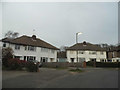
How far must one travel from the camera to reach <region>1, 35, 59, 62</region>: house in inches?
1469

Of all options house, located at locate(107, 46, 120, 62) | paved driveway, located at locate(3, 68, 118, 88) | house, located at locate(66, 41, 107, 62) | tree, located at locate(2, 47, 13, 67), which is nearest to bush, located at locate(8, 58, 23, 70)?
tree, located at locate(2, 47, 13, 67)

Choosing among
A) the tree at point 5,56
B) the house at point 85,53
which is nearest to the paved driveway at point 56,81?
the tree at point 5,56

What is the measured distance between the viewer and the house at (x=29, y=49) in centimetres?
3731

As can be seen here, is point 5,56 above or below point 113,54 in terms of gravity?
above

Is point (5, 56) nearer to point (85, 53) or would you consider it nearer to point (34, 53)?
point (34, 53)

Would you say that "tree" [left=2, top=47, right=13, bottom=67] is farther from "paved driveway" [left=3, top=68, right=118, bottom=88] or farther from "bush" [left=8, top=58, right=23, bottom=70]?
"paved driveway" [left=3, top=68, right=118, bottom=88]

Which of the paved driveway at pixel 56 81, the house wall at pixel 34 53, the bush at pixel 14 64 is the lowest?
the paved driveway at pixel 56 81

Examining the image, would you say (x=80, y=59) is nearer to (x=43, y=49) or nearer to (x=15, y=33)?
(x=43, y=49)

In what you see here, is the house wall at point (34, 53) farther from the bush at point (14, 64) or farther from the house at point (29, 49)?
the bush at point (14, 64)

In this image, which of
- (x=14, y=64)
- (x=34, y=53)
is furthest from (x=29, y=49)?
(x=14, y=64)

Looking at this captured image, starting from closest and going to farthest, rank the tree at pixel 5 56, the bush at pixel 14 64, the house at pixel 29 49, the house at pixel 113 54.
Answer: the bush at pixel 14 64 < the tree at pixel 5 56 < the house at pixel 29 49 < the house at pixel 113 54

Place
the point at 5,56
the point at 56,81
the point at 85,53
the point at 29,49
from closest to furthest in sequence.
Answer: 1. the point at 56,81
2. the point at 5,56
3. the point at 29,49
4. the point at 85,53

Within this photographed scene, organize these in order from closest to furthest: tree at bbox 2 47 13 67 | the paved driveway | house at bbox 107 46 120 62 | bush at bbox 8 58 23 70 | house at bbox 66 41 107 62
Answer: the paved driveway < bush at bbox 8 58 23 70 < tree at bbox 2 47 13 67 < house at bbox 66 41 107 62 < house at bbox 107 46 120 62

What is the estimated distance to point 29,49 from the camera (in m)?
40.8
